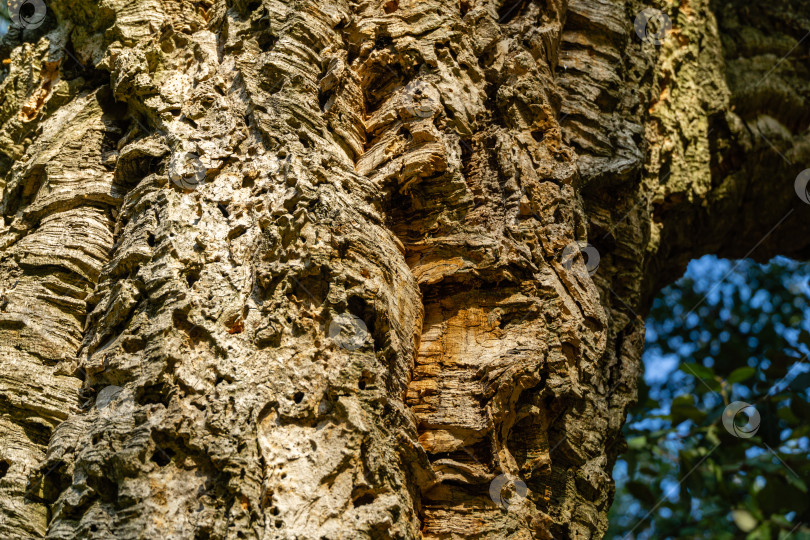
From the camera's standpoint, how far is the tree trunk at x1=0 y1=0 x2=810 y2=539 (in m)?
1.28

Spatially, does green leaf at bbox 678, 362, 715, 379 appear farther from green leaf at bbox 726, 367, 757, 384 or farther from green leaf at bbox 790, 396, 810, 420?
green leaf at bbox 790, 396, 810, 420

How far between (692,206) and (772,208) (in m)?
0.59

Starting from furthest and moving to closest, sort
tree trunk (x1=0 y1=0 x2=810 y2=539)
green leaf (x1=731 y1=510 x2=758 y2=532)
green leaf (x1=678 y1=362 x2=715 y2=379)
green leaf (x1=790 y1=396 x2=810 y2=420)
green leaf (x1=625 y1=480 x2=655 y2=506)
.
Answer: green leaf (x1=625 y1=480 x2=655 y2=506) < green leaf (x1=731 y1=510 x2=758 y2=532) < green leaf (x1=790 y1=396 x2=810 y2=420) < green leaf (x1=678 y1=362 x2=715 y2=379) < tree trunk (x1=0 y1=0 x2=810 y2=539)

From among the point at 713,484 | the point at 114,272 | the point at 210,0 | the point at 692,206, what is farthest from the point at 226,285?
the point at 713,484

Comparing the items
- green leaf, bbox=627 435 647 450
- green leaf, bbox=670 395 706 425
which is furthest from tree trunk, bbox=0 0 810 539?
green leaf, bbox=627 435 647 450

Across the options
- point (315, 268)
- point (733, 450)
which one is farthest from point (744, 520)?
point (315, 268)

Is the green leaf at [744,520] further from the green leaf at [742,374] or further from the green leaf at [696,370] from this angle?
the green leaf at [696,370]

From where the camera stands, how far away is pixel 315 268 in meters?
1.41

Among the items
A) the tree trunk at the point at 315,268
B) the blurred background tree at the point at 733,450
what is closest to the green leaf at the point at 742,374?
the blurred background tree at the point at 733,450

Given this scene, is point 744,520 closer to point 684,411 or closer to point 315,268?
point 684,411

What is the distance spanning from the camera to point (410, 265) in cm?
172

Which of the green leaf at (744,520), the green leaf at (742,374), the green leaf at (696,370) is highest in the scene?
the green leaf at (742,374)

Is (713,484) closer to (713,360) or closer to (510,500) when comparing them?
(713,360)

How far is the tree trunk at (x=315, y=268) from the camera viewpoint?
128 cm
